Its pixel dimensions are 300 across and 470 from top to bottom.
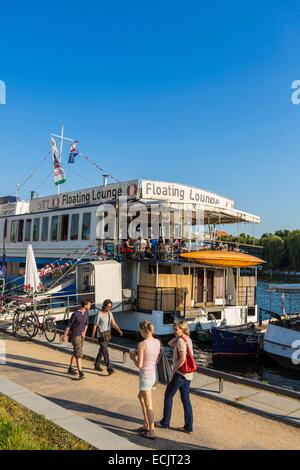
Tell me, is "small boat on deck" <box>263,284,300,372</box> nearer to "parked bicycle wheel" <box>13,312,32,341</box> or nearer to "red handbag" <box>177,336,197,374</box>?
"parked bicycle wheel" <box>13,312,32,341</box>

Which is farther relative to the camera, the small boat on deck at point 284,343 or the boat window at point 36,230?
the boat window at point 36,230

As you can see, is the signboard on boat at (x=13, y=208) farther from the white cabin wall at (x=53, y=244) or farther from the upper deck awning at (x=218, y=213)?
the upper deck awning at (x=218, y=213)

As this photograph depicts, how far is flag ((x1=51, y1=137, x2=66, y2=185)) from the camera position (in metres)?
31.6

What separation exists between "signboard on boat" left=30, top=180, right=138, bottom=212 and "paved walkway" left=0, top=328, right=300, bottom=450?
13.2 meters

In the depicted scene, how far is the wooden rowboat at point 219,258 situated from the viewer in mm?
20391

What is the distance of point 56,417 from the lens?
7266 mm

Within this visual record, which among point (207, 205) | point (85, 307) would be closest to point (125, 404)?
point (85, 307)

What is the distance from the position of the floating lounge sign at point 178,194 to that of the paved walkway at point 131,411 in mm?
12681

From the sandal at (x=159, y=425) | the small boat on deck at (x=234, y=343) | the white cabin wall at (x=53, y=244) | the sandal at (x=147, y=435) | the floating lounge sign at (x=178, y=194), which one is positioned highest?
the floating lounge sign at (x=178, y=194)

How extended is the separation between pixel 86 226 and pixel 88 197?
313 cm

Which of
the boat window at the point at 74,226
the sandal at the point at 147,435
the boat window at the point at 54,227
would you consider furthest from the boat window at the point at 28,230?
the sandal at the point at 147,435

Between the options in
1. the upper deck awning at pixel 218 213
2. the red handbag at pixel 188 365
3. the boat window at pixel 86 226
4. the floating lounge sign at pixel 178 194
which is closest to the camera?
the red handbag at pixel 188 365
